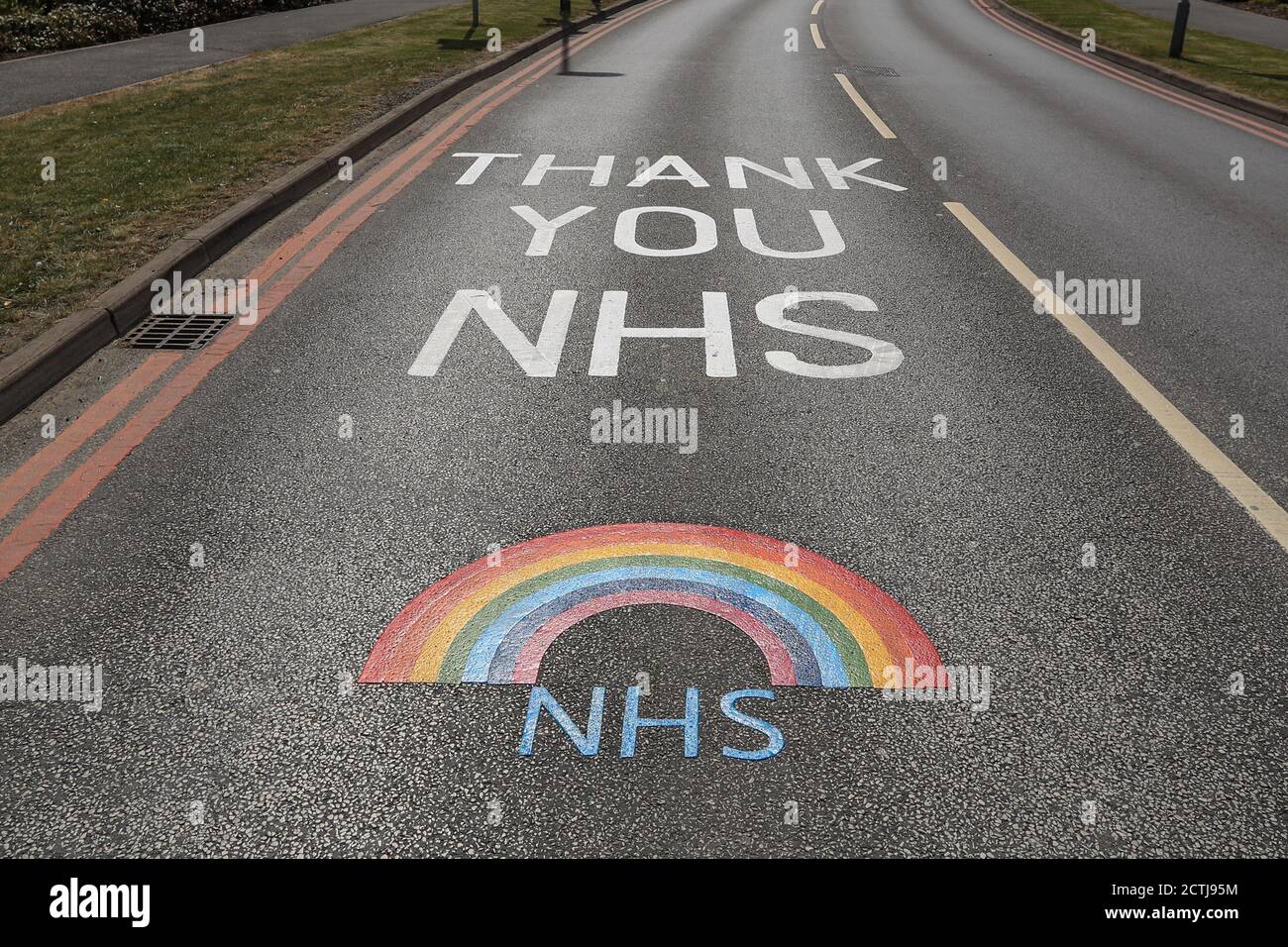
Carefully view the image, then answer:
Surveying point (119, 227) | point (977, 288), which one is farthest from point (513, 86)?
point (977, 288)

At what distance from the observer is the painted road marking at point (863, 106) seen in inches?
502

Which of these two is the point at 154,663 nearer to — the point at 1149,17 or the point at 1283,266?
the point at 1283,266

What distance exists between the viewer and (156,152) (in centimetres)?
959

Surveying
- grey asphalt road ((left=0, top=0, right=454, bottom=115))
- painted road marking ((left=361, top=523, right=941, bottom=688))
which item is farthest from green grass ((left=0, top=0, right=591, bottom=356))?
painted road marking ((left=361, top=523, right=941, bottom=688))

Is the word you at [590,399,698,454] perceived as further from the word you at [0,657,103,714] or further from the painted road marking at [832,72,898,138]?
the painted road marking at [832,72,898,138]

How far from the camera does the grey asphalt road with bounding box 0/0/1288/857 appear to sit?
2852 mm

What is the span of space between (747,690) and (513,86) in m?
13.6

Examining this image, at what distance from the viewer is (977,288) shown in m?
7.16

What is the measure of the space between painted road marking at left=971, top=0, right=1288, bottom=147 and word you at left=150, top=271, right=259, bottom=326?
1218 cm

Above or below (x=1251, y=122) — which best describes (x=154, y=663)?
below

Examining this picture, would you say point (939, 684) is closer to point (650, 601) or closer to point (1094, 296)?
point (650, 601)

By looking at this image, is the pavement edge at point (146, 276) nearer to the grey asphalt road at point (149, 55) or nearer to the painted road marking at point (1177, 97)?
the grey asphalt road at point (149, 55)
